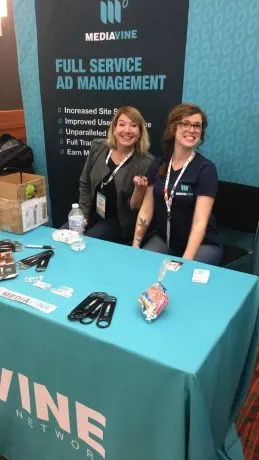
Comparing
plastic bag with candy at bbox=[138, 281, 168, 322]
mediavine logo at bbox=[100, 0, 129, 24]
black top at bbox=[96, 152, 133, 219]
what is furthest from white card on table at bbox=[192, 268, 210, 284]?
mediavine logo at bbox=[100, 0, 129, 24]

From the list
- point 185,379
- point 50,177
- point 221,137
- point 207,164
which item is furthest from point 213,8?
point 185,379

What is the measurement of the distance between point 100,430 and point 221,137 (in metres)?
1.81

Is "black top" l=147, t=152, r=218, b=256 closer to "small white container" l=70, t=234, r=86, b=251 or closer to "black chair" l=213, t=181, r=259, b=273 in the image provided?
"black chair" l=213, t=181, r=259, b=273

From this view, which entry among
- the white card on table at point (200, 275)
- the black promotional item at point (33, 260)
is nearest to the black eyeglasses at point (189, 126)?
the white card on table at point (200, 275)

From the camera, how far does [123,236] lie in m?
2.51

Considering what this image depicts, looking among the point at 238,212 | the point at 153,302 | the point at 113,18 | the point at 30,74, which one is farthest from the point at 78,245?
the point at 30,74

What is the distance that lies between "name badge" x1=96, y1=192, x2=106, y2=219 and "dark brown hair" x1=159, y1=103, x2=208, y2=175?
50 cm

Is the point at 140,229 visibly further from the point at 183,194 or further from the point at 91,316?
the point at 91,316

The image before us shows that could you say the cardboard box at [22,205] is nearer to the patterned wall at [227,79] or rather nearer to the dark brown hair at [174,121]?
the dark brown hair at [174,121]

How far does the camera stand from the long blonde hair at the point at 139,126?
2.25 meters

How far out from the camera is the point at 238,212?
7.78ft

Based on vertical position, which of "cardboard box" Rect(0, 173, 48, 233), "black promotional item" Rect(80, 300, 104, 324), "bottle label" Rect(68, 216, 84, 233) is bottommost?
"black promotional item" Rect(80, 300, 104, 324)

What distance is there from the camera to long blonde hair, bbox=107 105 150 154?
2.25 metres

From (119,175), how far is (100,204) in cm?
25
